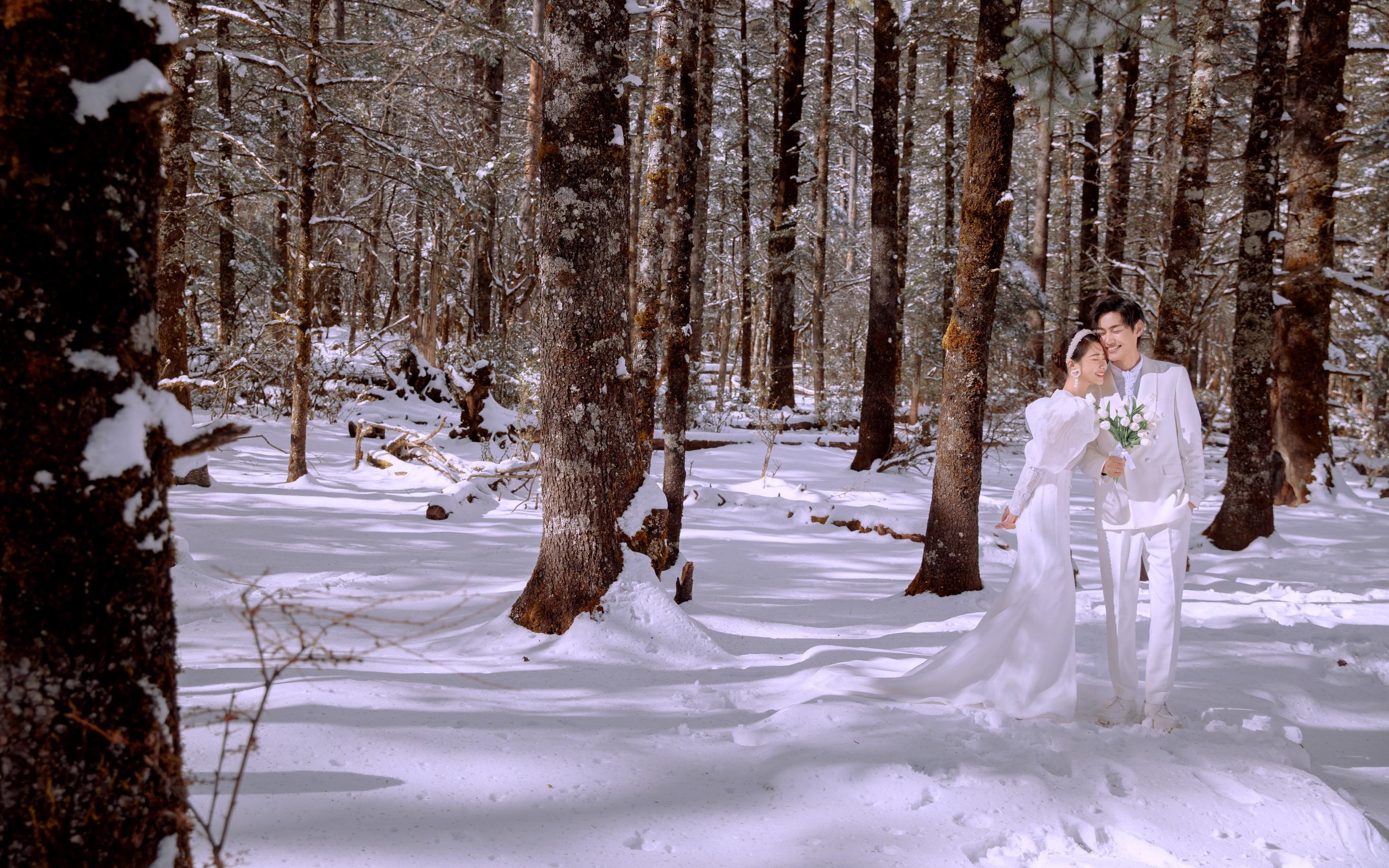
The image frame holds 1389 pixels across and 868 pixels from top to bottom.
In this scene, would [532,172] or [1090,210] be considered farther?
[1090,210]

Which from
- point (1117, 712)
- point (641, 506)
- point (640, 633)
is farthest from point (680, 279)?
point (1117, 712)

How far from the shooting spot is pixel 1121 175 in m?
18.4

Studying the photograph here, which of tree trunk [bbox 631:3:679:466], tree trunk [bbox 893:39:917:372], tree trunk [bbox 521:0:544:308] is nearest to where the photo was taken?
tree trunk [bbox 631:3:679:466]

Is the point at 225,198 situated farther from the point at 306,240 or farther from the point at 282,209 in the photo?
the point at 282,209

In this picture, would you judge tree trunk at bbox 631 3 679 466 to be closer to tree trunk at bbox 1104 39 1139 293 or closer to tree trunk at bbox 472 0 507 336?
tree trunk at bbox 472 0 507 336

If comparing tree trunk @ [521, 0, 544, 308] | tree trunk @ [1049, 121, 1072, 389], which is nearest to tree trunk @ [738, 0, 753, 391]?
tree trunk @ [521, 0, 544, 308]

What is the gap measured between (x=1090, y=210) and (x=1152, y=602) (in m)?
17.0

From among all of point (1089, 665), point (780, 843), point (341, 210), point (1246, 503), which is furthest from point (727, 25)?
point (780, 843)

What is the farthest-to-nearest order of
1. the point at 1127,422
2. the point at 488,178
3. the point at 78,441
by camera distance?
the point at 488,178, the point at 1127,422, the point at 78,441

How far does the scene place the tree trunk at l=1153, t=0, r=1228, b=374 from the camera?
8031 mm

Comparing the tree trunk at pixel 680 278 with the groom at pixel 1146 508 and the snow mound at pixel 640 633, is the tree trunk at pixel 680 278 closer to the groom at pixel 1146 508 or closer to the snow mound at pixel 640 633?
the snow mound at pixel 640 633

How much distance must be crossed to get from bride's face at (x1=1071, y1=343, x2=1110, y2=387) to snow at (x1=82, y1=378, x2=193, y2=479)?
4007 millimetres

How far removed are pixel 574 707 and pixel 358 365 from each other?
1497cm

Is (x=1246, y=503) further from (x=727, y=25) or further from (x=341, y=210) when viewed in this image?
(x=341, y=210)
